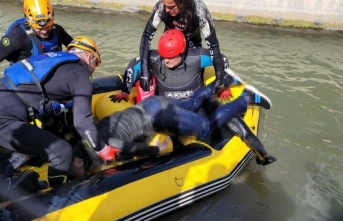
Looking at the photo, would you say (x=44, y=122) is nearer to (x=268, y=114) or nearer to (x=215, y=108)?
(x=215, y=108)

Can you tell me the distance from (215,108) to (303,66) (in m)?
3.92

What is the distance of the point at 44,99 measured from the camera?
291 cm

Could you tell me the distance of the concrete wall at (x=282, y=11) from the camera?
959 cm

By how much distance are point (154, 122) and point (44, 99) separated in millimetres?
1168

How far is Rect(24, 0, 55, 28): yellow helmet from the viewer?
351cm

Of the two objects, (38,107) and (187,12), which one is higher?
(187,12)

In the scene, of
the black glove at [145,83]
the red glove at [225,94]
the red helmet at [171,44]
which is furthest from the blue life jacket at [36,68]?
the red glove at [225,94]

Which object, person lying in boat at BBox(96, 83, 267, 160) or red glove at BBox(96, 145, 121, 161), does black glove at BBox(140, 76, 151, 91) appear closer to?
person lying in boat at BBox(96, 83, 267, 160)

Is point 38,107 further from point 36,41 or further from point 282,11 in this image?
point 282,11

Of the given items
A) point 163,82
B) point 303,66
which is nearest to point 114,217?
point 163,82

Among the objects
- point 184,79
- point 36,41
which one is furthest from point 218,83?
point 36,41

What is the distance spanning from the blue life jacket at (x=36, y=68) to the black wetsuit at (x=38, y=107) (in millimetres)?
41

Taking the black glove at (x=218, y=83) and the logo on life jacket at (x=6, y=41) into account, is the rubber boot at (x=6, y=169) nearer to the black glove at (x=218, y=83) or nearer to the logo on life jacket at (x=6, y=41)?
the logo on life jacket at (x=6, y=41)

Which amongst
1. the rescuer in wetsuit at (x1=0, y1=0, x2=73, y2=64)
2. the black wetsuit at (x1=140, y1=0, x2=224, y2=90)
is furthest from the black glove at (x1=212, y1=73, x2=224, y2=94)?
the rescuer in wetsuit at (x1=0, y1=0, x2=73, y2=64)
